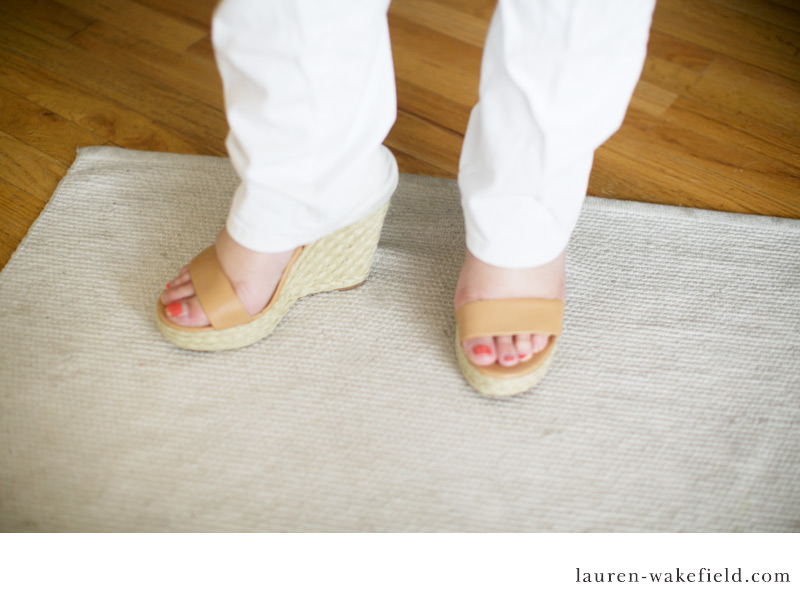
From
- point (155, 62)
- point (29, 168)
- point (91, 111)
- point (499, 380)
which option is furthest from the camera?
point (155, 62)

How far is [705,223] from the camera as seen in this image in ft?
2.79

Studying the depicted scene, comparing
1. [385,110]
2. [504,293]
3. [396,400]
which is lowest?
[396,400]

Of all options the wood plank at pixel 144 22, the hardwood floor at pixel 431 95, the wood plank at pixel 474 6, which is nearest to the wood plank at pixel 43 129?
the hardwood floor at pixel 431 95

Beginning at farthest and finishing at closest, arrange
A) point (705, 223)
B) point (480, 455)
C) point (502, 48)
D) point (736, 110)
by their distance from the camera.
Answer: point (736, 110)
point (705, 223)
point (480, 455)
point (502, 48)

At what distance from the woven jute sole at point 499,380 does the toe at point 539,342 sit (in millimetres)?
12

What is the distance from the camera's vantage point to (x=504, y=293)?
2.09ft

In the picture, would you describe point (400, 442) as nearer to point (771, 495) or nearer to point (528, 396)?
point (528, 396)

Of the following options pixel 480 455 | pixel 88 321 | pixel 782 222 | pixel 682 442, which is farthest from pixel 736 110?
pixel 88 321

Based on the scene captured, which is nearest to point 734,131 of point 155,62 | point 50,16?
point 155,62

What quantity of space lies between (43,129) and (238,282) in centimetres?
58

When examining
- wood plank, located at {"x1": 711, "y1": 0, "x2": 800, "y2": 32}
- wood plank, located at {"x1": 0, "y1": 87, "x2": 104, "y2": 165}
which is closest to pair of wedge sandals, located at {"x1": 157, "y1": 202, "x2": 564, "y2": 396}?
wood plank, located at {"x1": 0, "y1": 87, "x2": 104, "y2": 165}

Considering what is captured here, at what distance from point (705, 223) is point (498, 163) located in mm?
452

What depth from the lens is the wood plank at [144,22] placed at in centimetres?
115

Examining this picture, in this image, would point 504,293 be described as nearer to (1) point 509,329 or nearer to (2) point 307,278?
(1) point 509,329
